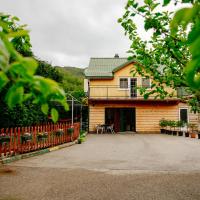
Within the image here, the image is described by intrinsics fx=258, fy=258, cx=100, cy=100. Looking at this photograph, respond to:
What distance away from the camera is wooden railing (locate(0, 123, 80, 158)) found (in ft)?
31.3

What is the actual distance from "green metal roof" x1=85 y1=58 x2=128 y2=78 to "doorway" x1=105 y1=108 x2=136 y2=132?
3.77 m

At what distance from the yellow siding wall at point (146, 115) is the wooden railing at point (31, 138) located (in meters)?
10.3

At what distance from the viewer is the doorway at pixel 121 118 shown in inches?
1045

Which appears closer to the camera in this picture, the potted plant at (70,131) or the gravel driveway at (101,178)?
the gravel driveway at (101,178)

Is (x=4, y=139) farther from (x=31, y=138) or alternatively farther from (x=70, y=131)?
(x=70, y=131)

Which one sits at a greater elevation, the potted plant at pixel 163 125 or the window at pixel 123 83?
the window at pixel 123 83

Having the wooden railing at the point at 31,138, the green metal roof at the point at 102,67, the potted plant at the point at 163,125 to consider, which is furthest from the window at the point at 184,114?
the wooden railing at the point at 31,138

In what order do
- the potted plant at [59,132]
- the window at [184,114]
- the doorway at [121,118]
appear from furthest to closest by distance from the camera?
the window at [184,114] < the doorway at [121,118] < the potted plant at [59,132]

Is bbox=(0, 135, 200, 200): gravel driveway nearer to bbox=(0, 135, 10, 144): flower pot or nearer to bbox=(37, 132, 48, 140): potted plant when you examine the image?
bbox=(0, 135, 10, 144): flower pot

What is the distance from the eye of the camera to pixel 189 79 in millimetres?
917

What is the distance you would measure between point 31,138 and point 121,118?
54.7 feet

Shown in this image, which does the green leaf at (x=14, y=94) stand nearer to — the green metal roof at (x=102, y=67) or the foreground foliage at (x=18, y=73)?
the foreground foliage at (x=18, y=73)

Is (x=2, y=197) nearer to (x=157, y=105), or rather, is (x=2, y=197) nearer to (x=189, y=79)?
(x=189, y=79)

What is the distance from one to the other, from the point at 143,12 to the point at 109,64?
949 inches
